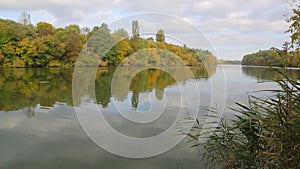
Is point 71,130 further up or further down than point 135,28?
further down

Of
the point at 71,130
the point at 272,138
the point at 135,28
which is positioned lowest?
the point at 71,130

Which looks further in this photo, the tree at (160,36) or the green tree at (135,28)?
the tree at (160,36)

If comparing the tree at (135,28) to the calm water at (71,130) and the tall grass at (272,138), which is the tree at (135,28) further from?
the tall grass at (272,138)

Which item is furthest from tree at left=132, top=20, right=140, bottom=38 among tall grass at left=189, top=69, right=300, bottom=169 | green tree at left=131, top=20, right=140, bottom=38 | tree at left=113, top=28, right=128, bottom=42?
tall grass at left=189, top=69, right=300, bottom=169

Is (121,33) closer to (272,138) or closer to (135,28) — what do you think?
(135,28)

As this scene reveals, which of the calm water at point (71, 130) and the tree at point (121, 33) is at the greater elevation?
the tree at point (121, 33)

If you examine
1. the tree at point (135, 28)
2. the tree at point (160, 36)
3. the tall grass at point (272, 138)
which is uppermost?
the tree at point (135, 28)

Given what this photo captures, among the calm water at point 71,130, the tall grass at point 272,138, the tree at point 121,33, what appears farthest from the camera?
the tree at point 121,33

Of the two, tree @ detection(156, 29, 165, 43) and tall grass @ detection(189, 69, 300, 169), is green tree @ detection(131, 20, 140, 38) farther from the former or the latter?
tall grass @ detection(189, 69, 300, 169)

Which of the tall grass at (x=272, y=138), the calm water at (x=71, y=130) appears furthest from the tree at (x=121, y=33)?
the tall grass at (x=272, y=138)

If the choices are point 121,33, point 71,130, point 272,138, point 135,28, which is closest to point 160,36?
point 135,28

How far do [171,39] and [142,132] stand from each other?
7.02 ft

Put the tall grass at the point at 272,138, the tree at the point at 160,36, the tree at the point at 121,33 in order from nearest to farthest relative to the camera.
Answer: the tall grass at the point at 272,138, the tree at the point at 160,36, the tree at the point at 121,33

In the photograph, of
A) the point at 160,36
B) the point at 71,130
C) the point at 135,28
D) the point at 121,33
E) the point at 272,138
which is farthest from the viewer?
the point at 71,130
